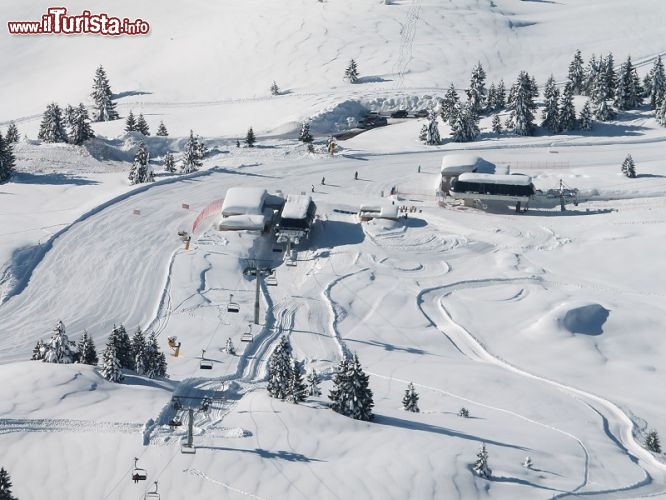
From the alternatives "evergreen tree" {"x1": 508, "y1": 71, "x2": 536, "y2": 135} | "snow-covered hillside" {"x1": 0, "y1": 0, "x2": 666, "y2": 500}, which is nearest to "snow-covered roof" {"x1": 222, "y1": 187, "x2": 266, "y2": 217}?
"snow-covered hillside" {"x1": 0, "y1": 0, "x2": 666, "y2": 500}

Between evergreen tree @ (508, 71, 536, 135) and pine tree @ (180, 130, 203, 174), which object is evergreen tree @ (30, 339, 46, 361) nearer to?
pine tree @ (180, 130, 203, 174)

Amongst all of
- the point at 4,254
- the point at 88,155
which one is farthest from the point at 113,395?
the point at 88,155

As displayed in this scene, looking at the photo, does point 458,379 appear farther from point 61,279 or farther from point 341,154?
point 341,154

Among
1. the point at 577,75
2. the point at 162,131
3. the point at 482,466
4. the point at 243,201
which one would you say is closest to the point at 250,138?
the point at 162,131

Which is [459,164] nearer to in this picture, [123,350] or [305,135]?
[305,135]

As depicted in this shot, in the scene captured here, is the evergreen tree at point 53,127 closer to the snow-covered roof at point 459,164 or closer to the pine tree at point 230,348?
the snow-covered roof at point 459,164

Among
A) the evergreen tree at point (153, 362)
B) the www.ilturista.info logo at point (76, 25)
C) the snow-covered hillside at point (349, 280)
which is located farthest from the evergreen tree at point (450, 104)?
the www.ilturista.info logo at point (76, 25)
